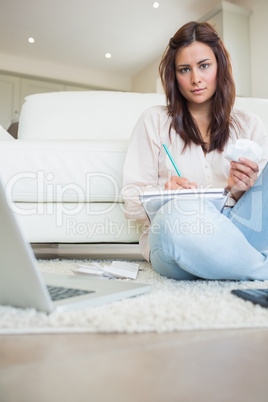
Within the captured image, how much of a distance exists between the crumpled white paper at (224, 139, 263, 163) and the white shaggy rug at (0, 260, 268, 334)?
394mm

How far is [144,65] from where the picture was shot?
557 cm

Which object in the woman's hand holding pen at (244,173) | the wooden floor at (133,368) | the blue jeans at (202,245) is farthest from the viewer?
the woman's hand holding pen at (244,173)

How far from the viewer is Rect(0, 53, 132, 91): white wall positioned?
5.26 m

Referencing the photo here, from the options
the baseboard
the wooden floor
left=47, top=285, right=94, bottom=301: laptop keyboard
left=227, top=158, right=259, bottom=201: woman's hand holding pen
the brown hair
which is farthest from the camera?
the baseboard

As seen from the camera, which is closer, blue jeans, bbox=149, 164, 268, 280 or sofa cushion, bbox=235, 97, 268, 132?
blue jeans, bbox=149, 164, 268, 280

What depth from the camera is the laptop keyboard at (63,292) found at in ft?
1.63

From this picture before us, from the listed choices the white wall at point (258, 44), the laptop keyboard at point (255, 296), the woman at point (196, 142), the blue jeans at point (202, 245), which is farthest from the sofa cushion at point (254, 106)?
the white wall at point (258, 44)

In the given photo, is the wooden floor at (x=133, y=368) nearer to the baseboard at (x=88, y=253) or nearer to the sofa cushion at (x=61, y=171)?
the sofa cushion at (x=61, y=171)

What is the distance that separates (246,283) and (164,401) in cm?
51

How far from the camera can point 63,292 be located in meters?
0.53

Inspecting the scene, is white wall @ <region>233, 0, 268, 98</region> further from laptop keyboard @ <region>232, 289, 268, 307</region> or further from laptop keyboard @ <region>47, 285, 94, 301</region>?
laptop keyboard @ <region>47, 285, 94, 301</region>

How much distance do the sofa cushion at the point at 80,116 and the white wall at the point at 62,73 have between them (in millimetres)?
3924

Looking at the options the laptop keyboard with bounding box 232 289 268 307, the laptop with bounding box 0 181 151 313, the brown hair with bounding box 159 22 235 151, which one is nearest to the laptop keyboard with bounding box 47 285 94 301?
the laptop with bounding box 0 181 151 313

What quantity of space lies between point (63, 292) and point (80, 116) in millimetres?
1387
